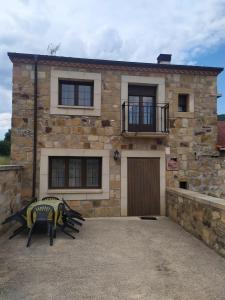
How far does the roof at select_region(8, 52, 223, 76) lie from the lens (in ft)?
27.3

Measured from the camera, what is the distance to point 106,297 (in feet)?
11.7

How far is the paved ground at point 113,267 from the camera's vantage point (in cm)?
371

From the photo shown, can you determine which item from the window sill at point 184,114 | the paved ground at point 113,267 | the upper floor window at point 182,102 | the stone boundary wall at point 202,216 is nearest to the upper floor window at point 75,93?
the window sill at point 184,114

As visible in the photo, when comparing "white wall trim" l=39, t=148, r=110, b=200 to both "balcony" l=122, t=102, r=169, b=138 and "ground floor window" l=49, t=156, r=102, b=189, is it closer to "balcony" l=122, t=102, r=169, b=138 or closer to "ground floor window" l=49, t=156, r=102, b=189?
"ground floor window" l=49, t=156, r=102, b=189

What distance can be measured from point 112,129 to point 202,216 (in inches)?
160

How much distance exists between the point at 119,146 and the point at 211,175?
136 inches

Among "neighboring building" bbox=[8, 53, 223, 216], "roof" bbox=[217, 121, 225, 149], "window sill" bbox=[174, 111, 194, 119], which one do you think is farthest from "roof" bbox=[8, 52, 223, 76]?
"roof" bbox=[217, 121, 225, 149]

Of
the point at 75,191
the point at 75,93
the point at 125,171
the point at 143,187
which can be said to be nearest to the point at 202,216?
the point at 143,187

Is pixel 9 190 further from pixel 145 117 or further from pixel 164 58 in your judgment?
pixel 164 58

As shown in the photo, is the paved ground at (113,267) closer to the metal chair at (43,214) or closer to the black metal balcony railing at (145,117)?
the metal chair at (43,214)

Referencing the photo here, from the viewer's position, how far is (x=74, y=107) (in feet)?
27.8

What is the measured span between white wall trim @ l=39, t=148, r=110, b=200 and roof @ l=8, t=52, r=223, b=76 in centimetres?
283

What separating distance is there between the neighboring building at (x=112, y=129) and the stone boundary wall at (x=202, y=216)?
134 cm

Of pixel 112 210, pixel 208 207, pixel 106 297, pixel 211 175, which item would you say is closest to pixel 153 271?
pixel 106 297
